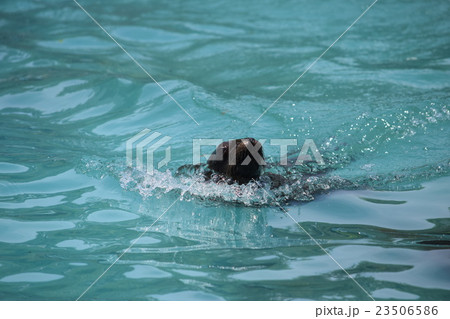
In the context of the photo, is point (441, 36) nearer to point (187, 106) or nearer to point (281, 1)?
point (281, 1)

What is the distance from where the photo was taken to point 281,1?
34.4 ft

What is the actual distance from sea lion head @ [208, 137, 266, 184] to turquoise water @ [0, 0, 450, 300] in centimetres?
20

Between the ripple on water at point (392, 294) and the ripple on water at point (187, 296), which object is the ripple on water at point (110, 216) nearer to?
the ripple on water at point (187, 296)

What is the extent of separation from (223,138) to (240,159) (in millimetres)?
2026

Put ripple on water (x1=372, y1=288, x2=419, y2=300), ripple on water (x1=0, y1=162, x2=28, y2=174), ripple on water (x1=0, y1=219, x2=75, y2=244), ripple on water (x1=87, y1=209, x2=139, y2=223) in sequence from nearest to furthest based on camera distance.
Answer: ripple on water (x1=372, y1=288, x2=419, y2=300), ripple on water (x1=0, y1=219, x2=75, y2=244), ripple on water (x1=87, y1=209, x2=139, y2=223), ripple on water (x1=0, y1=162, x2=28, y2=174)

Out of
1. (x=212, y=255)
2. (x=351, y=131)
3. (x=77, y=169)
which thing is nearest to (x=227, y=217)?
(x=212, y=255)

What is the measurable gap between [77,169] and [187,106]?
1837 mm

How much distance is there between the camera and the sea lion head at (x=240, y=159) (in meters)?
4.02

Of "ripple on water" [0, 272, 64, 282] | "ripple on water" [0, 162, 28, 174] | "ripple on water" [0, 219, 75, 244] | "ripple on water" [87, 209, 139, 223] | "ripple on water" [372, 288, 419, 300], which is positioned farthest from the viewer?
"ripple on water" [0, 162, 28, 174]

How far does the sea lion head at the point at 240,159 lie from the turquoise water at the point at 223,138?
7.9 inches

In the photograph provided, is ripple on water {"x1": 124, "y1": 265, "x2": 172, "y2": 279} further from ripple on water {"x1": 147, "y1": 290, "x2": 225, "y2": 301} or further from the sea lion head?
the sea lion head

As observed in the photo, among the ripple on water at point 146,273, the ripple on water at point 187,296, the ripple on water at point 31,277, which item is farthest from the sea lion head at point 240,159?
the ripple on water at point 31,277

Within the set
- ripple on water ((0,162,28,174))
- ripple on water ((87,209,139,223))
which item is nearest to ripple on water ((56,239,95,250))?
ripple on water ((87,209,139,223))

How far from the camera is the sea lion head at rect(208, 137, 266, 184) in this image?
402 cm
